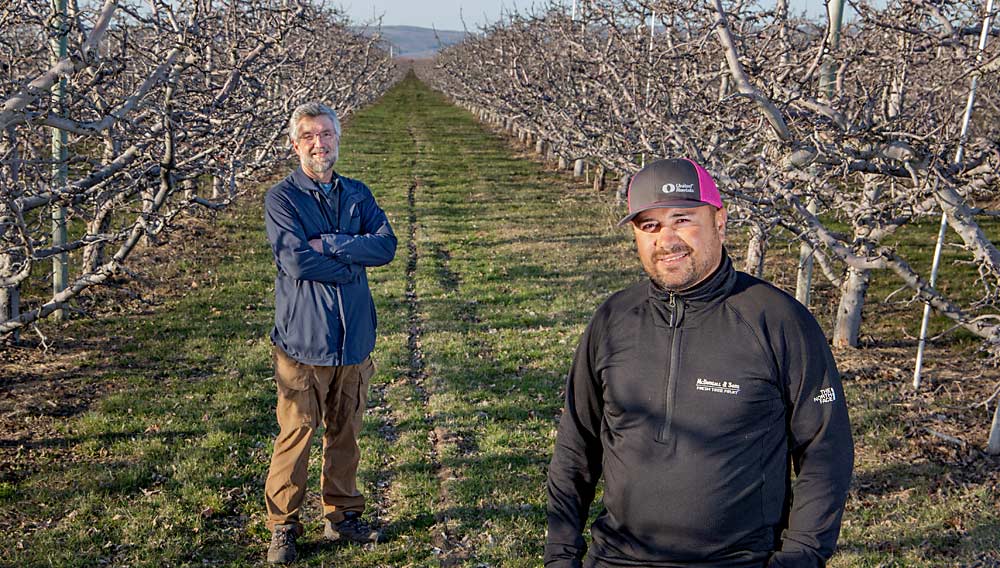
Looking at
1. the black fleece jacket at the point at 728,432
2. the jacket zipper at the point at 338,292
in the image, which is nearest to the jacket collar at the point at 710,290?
the black fleece jacket at the point at 728,432

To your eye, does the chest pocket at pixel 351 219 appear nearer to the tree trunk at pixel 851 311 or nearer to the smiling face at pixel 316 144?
the smiling face at pixel 316 144

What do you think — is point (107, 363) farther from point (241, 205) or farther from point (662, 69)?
point (241, 205)

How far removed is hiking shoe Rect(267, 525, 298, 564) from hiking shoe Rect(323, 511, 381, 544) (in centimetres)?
→ 28

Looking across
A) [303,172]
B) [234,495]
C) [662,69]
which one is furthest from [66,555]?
[662,69]

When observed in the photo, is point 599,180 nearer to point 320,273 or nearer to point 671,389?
point 320,273

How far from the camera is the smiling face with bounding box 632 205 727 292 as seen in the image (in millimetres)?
2590

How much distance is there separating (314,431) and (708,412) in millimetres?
2700

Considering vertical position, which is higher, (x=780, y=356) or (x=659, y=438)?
(x=780, y=356)

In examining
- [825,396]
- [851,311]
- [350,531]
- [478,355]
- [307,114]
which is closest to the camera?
[825,396]

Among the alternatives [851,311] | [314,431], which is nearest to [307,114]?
[314,431]

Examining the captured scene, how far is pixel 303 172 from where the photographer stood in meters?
4.69

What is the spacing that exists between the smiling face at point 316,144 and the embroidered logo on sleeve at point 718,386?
2636 mm

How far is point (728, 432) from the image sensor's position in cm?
246

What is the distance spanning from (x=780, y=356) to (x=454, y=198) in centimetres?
1699
